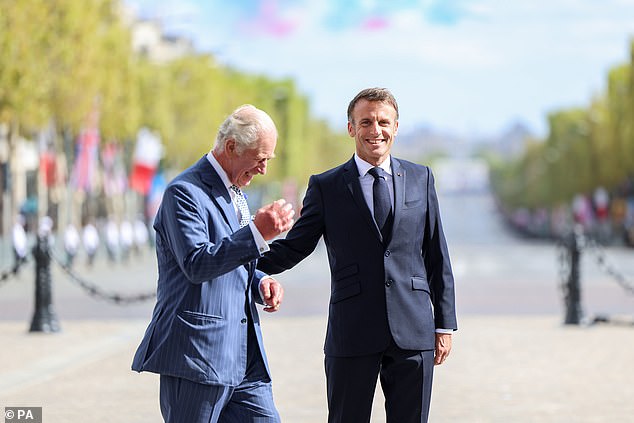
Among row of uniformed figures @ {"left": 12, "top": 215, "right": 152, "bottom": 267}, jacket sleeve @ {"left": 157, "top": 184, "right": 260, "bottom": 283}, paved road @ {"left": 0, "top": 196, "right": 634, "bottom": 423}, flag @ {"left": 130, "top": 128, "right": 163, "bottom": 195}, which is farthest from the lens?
flag @ {"left": 130, "top": 128, "right": 163, "bottom": 195}

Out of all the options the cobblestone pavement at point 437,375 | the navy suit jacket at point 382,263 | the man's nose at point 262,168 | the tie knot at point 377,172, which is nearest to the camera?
the man's nose at point 262,168

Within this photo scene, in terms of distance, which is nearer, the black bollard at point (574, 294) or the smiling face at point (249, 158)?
the smiling face at point (249, 158)

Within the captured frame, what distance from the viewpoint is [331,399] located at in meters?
6.14

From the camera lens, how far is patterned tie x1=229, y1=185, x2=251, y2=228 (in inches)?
233

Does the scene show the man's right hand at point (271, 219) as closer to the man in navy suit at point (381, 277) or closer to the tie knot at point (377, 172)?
the man in navy suit at point (381, 277)

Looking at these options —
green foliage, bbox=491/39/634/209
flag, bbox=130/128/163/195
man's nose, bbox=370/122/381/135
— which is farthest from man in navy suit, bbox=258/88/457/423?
green foliage, bbox=491/39/634/209

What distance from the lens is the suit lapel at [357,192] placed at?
606cm

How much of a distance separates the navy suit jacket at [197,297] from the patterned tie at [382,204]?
652 millimetres

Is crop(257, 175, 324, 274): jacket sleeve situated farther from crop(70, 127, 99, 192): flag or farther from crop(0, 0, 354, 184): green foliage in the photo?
crop(70, 127, 99, 192): flag

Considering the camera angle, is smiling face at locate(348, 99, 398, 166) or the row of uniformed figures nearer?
smiling face at locate(348, 99, 398, 166)

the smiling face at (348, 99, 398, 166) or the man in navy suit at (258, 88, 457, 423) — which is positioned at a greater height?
the smiling face at (348, 99, 398, 166)

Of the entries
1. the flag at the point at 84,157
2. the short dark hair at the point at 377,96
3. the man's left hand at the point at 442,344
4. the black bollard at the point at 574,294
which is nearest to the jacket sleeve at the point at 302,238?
the short dark hair at the point at 377,96

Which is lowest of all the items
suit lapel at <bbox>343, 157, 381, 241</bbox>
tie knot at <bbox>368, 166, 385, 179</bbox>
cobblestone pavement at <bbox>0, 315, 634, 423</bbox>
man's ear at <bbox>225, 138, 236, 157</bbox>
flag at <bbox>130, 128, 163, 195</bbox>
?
cobblestone pavement at <bbox>0, 315, 634, 423</bbox>

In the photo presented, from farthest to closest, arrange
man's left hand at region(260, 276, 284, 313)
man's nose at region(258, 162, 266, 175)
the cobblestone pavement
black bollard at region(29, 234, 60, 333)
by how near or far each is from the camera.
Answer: black bollard at region(29, 234, 60, 333) → the cobblestone pavement → man's left hand at region(260, 276, 284, 313) → man's nose at region(258, 162, 266, 175)
